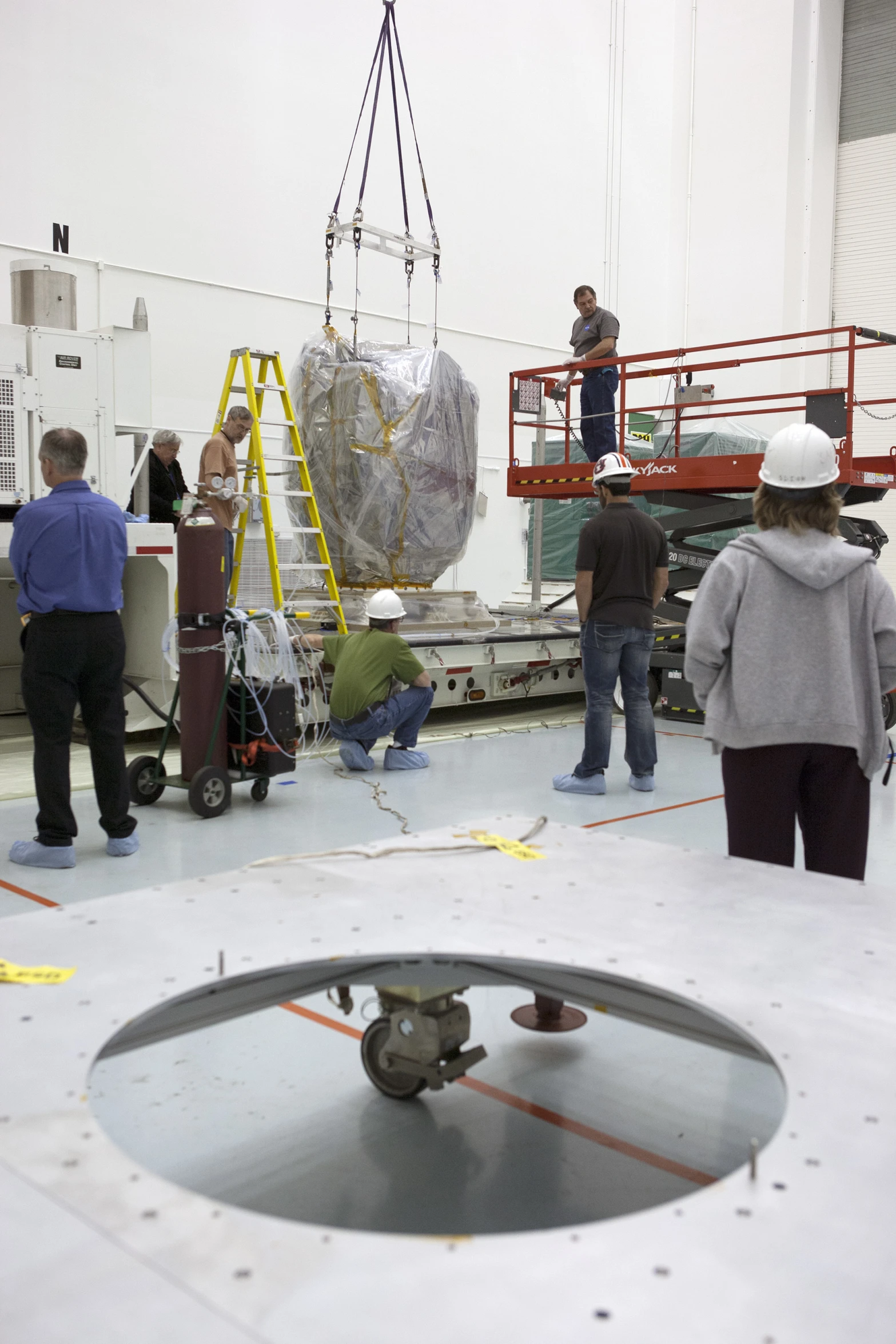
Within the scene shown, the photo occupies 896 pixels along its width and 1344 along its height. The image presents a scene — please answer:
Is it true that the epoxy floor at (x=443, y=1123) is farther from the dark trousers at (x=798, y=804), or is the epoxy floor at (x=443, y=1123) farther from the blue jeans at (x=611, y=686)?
the blue jeans at (x=611, y=686)

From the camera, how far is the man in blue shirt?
4.43 m

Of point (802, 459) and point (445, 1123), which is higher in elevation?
point (802, 459)

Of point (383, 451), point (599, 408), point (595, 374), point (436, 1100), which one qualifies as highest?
point (595, 374)

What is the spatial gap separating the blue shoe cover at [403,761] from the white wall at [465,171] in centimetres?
537

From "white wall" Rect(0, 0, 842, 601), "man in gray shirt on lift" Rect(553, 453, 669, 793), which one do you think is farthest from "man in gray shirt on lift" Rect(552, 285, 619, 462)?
"white wall" Rect(0, 0, 842, 601)

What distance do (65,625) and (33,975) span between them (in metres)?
2.89

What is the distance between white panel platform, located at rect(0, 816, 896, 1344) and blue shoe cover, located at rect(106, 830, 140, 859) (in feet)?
9.01

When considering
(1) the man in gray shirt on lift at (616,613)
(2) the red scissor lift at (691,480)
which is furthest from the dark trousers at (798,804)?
(2) the red scissor lift at (691,480)

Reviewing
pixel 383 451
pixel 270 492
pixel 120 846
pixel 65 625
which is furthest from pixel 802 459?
pixel 383 451

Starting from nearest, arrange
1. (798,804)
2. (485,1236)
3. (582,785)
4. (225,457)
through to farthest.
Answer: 1. (485,1236)
2. (798,804)
3. (582,785)
4. (225,457)

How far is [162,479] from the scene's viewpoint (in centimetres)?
840

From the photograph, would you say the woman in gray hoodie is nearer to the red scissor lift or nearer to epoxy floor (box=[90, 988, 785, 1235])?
epoxy floor (box=[90, 988, 785, 1235])

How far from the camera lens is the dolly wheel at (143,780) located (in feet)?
18.9

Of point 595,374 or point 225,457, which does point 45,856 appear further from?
point 595,374
